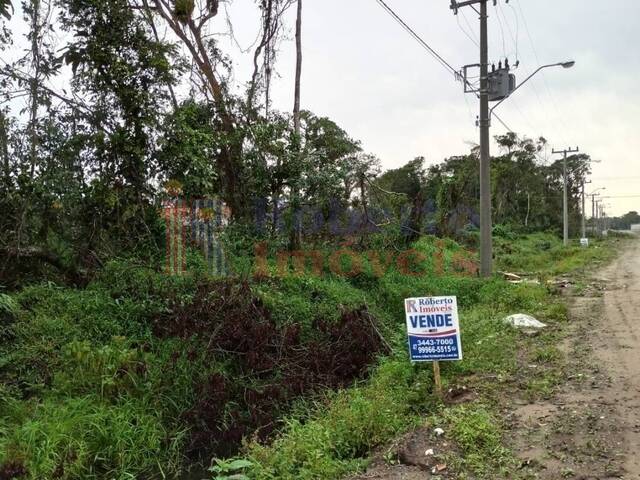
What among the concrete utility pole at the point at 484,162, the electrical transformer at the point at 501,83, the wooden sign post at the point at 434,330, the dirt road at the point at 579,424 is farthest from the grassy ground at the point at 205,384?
the electrical transformer at the point at 501,83

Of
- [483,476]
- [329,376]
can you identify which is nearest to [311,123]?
[329,376]

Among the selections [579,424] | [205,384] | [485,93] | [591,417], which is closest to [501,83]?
[485,93]

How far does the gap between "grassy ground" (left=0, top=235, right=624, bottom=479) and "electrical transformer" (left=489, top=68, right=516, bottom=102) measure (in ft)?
21.3

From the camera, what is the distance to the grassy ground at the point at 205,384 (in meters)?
4.28

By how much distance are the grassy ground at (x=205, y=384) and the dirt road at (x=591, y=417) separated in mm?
251

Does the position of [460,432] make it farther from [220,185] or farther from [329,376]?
[220,185]

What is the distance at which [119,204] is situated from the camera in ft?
→ 28.1

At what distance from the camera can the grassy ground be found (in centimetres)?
428

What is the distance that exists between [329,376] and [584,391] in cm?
289

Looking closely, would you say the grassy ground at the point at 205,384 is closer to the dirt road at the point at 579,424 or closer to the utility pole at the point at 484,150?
the dirt road at the point at 579,424

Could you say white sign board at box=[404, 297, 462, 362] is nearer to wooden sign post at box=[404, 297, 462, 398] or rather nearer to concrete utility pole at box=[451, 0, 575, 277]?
wooden sign post at box=[404, 297, 462, 398]

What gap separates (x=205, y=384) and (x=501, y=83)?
430 inches

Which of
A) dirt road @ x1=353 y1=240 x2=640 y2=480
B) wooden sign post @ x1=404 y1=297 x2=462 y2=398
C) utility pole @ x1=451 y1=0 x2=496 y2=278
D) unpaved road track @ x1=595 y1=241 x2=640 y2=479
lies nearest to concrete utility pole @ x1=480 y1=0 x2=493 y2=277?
utility pole @ x1=451 y1=0 x2=496 y2=278

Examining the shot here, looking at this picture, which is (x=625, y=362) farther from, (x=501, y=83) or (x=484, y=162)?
(x=501, y=83)
